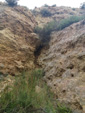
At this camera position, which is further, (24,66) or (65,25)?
(65,25)

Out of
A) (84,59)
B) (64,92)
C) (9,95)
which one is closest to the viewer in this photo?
(9,95)

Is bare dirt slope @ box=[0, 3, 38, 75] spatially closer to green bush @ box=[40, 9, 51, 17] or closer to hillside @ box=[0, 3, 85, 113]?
hillside @ box=[0, 3, 85, 113]

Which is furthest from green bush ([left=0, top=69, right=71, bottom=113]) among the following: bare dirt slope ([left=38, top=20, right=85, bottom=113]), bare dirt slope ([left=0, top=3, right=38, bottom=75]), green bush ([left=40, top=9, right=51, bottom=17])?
green bush ([left=40, top=9, right=51, bottom=17])

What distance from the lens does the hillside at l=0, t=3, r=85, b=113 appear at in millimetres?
3156

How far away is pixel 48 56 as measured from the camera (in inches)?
225

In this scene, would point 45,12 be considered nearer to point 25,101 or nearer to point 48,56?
point 48,56

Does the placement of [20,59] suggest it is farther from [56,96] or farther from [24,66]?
[56,96]

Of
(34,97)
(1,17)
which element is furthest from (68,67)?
(1,17)

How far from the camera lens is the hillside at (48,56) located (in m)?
3.16

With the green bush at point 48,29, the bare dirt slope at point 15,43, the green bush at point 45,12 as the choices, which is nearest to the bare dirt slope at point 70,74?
the bare dirt slope at point 15,43

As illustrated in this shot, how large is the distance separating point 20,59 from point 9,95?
10.5 feet

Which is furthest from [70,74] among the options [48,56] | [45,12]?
[45,12]

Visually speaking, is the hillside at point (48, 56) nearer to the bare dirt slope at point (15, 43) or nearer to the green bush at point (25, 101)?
the bare dirt slope at point (15, 43)

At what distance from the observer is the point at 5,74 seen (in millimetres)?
4598
